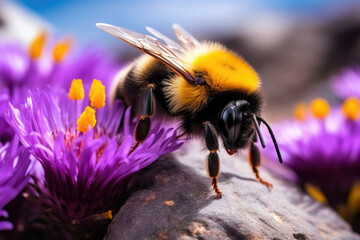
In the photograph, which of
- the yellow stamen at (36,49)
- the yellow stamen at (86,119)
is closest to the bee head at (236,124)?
the yellow stamen at (86,119)

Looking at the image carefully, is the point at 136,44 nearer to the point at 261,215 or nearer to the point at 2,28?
the point at 261,215

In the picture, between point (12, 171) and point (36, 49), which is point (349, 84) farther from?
point (12, 171)

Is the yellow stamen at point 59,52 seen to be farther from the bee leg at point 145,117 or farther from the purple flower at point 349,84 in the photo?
the purple flower at point 349,84

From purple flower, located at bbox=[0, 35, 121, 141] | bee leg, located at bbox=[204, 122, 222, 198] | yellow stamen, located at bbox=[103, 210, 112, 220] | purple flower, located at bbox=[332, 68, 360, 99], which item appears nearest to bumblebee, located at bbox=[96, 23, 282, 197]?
bee leg, located at bbox=[204, 122, 222, 198]

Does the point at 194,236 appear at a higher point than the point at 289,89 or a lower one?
higher

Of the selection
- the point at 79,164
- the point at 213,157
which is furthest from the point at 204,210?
the point at 79,164

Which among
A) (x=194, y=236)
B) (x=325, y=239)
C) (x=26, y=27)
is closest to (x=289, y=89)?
(x=26, y=27)
